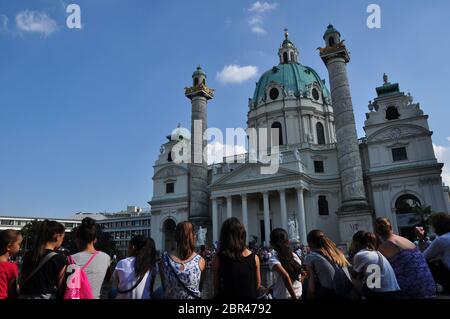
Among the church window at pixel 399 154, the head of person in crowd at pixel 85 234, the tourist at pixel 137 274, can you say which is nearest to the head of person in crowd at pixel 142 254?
the tourist at pixel 137 274

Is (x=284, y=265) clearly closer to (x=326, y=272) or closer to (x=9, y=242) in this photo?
(x=326, y=272)

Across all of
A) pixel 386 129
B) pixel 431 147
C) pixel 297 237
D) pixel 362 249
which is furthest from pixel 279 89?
pixel 362 249

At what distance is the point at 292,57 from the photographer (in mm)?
51812

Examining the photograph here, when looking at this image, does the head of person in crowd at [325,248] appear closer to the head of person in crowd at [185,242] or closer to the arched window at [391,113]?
the head of person in crowd at [185,242]

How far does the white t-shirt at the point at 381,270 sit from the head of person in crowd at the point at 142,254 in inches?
101

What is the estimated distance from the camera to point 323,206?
3619cm

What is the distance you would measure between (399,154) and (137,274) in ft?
113

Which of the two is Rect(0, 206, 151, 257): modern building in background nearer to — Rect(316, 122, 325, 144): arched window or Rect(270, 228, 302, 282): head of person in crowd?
Rect(316, 122, 325, 144): arched window

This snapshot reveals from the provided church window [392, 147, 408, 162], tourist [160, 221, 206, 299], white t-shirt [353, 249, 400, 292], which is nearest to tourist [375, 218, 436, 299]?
white t-shirt [353, 249, 400, 292]

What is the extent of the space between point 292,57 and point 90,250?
51.7m

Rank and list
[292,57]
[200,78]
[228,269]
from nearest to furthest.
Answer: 1. [228,269]
2. [200,78]
3. [292,57]
